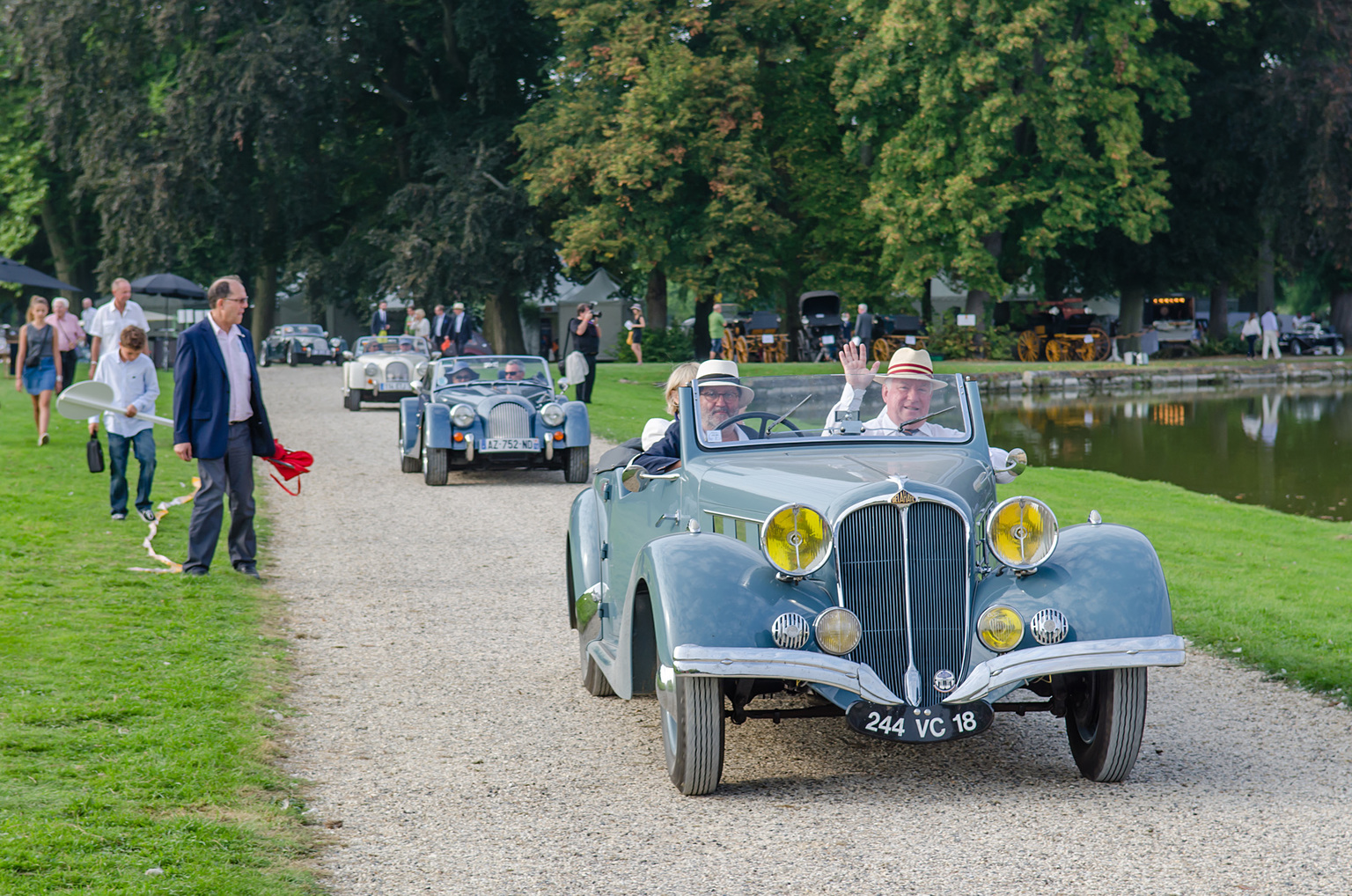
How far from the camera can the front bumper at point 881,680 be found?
15.6 feet

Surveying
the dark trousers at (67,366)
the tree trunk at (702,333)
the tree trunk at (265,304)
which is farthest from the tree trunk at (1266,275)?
the dark trousers at (67,366)

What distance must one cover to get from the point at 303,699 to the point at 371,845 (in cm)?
212

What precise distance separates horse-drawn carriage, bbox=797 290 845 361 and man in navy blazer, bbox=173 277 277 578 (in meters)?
33.3

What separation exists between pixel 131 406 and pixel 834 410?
276 inches

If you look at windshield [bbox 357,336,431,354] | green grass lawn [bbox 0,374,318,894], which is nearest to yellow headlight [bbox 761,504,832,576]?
green grass lawn [bbox 0,374,318,894]

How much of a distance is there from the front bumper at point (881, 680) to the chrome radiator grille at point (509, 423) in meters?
10.3

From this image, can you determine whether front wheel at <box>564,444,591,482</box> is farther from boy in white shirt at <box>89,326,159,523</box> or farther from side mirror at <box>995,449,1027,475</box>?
side mirror at <box>995,449,1027,475</box>

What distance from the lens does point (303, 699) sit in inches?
257

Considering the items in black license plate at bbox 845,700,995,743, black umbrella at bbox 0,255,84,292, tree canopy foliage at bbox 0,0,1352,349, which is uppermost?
tree canopy foliage at bbox 0,0,1352,349

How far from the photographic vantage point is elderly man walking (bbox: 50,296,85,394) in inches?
726

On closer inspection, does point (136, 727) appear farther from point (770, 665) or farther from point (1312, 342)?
point (1312, 342)

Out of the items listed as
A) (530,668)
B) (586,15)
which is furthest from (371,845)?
(586,15)

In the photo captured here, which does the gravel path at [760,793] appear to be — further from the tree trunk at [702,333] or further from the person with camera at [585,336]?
the tree trunk at [702,333]

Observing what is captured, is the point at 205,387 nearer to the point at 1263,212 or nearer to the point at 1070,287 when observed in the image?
the point at 1263,212
